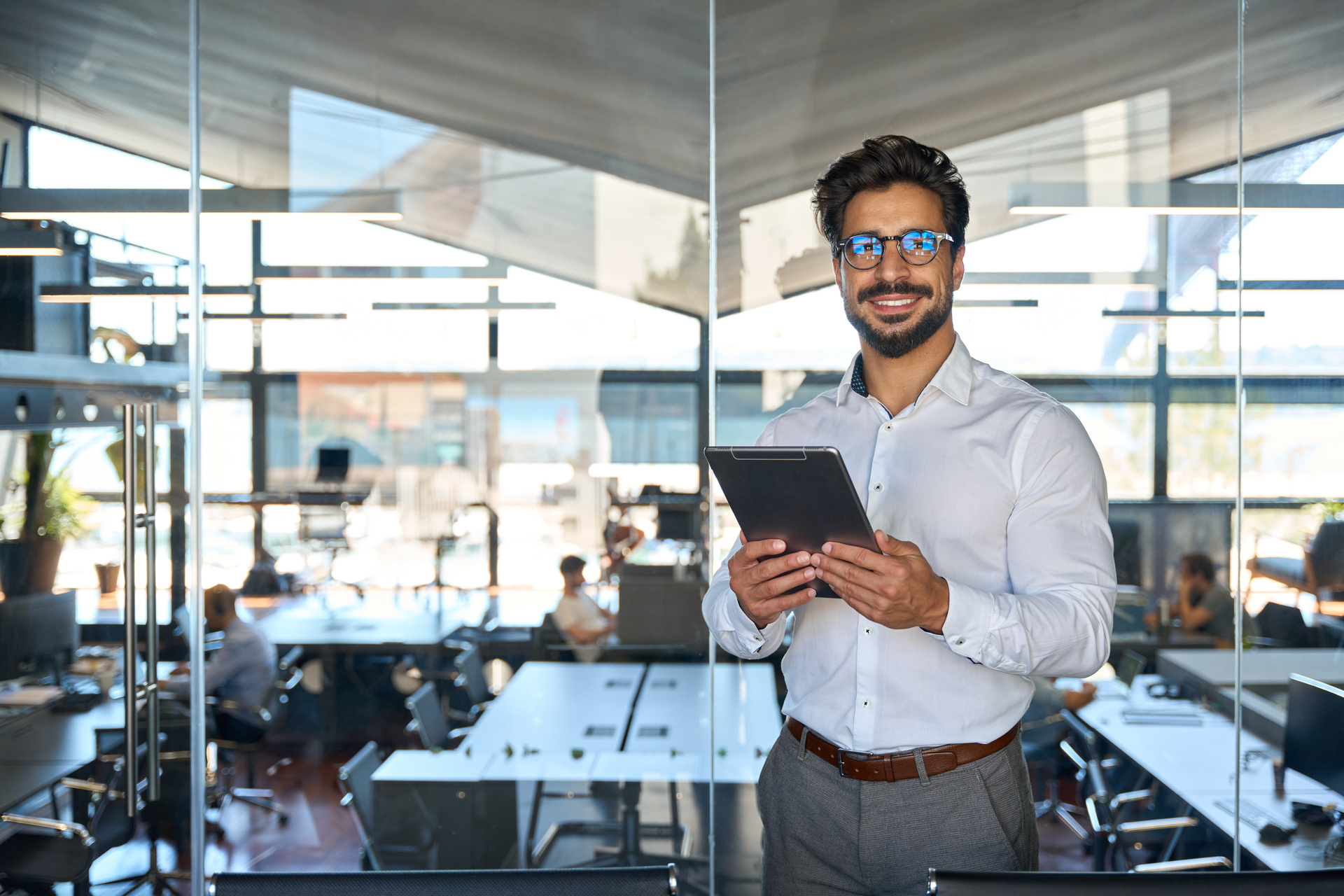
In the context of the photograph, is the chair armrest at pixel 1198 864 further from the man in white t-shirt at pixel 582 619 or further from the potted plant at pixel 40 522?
the potted plant at pixel 40 522

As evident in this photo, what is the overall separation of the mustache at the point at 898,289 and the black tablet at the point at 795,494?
49 centimetres

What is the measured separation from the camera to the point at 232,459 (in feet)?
11.0

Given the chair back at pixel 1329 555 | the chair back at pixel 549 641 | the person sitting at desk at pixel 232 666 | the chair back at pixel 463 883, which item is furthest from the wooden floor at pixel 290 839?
the chair back at pixel 463 883

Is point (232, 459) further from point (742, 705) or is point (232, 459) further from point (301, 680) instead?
point (742, 705)

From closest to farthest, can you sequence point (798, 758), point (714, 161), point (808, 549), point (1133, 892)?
point (1133, 892) → point (808, 549) → point (798, 758) → point (714, 161)

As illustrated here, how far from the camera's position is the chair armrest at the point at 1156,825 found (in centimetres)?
327

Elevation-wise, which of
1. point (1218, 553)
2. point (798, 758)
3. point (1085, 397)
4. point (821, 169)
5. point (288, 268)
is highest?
point (821, 169)

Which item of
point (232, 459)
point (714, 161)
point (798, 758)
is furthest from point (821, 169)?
point (232, 459)

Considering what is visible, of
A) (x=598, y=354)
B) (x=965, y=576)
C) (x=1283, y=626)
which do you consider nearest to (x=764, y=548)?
(x=965, y=576)

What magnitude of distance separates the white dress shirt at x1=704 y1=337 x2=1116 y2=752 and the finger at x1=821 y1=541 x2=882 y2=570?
0.58 ft

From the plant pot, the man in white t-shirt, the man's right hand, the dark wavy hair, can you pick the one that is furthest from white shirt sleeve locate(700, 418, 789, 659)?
the plant pot

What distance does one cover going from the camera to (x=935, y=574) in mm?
1668

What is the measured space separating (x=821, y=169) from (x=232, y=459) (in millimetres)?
2308

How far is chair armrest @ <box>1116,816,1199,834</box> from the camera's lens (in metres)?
3.27
